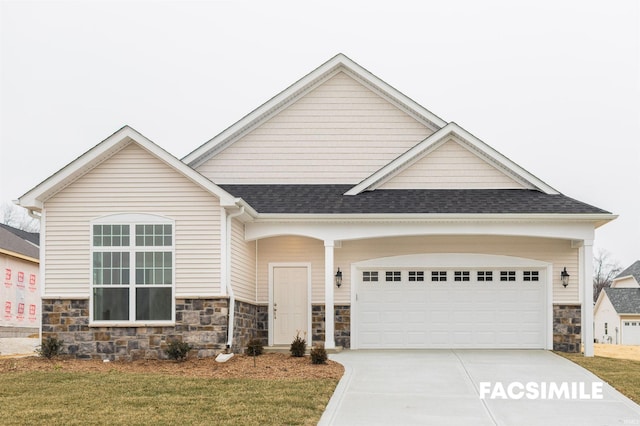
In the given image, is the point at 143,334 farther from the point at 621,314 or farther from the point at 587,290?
the point at 621,314

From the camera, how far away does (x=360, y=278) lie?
68.9ft

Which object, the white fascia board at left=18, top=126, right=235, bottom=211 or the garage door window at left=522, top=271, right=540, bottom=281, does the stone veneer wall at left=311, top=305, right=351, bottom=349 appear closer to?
the garage door window at left=522, top=271, right=540, bottom=281

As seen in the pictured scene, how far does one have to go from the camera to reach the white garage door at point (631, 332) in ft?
151

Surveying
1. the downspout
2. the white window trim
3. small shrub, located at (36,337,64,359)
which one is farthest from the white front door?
small shrub, located at (36,337,64,359)

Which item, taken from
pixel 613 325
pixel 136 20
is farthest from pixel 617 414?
pixel 613 325

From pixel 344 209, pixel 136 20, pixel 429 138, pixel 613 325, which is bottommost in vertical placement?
pixel 613 325

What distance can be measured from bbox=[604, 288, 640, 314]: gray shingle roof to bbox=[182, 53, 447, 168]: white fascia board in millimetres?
28808

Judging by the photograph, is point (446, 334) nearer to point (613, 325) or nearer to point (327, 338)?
point (327, 338)

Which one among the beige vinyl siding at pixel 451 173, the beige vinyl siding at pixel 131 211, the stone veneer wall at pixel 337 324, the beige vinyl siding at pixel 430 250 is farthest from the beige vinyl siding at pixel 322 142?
the beige vinyl siding at pixel 131 211

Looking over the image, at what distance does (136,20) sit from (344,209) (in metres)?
18.2

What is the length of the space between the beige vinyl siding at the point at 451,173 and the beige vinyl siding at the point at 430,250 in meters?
1.37

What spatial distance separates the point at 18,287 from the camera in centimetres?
3089

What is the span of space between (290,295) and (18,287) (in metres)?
14.2

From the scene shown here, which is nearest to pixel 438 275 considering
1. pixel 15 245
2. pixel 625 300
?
pixel 15 245
